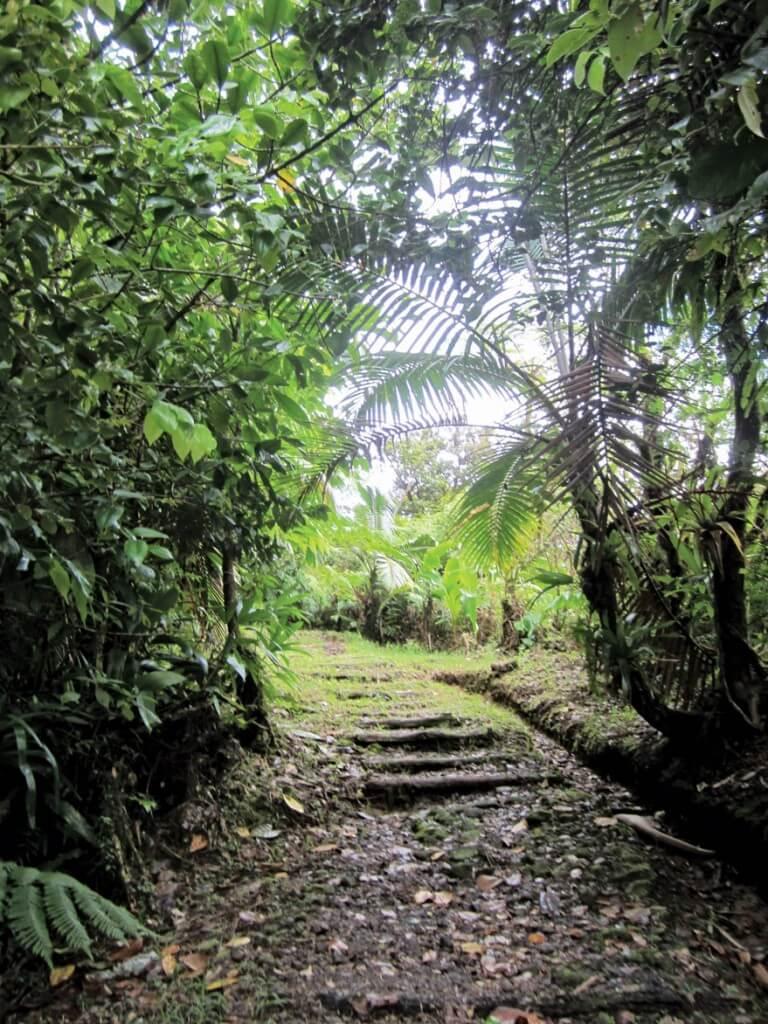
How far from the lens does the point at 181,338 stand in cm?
239

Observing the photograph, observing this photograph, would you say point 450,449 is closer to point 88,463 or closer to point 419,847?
point 419,847

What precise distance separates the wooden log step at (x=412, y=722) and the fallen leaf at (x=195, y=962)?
8.36 feet

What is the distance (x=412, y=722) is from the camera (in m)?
4.77

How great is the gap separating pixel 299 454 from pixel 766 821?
248 centimetres

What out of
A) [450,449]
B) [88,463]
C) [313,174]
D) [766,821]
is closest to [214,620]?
[88,463]

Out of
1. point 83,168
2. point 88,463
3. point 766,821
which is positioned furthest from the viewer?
point 766,821

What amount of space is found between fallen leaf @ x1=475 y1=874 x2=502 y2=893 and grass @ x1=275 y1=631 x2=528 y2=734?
1300 mm

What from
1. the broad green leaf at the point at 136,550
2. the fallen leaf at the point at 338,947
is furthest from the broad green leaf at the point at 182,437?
the fallen leaf at the point at 338,947

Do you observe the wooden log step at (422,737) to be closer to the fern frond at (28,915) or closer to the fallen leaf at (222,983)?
the fallen leaf at (222,983)

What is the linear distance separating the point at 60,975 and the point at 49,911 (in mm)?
278

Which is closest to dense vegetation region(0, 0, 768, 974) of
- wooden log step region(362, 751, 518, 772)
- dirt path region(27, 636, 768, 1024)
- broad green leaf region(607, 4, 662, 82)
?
broad green leaf region(607, 4, 662, 82)

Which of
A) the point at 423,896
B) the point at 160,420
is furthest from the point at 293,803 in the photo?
the point at 160,420

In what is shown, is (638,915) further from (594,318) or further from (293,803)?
(594,318)

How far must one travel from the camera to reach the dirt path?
1.88m
